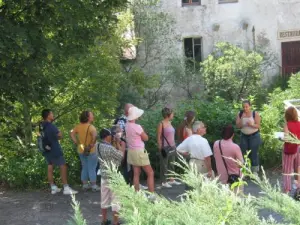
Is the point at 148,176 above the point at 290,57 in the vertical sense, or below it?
below

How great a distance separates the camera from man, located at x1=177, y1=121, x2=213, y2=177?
810 centimetres

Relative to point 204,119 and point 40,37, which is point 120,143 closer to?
point 40,37

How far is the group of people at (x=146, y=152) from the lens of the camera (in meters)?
7.97

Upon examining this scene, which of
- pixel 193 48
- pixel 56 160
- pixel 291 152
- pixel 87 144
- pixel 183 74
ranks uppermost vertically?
pixel 193 48

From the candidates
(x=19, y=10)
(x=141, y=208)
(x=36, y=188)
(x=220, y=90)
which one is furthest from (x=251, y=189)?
(x=220, y=90)

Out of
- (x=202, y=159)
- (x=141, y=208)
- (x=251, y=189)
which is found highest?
(x=141, y=208)

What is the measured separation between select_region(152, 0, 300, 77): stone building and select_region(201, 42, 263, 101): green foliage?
249 centimetres

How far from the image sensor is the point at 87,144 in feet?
32.8

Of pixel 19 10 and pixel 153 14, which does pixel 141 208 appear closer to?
pixel 19 10

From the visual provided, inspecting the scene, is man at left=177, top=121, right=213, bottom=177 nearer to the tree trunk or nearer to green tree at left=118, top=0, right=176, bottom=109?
the tree trunk

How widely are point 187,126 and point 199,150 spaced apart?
1805 millimetres

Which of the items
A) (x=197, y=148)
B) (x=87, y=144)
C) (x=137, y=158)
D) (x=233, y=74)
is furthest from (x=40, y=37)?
(x=233, y=74)

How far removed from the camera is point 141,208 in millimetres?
3430

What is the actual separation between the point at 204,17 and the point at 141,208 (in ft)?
73.4
